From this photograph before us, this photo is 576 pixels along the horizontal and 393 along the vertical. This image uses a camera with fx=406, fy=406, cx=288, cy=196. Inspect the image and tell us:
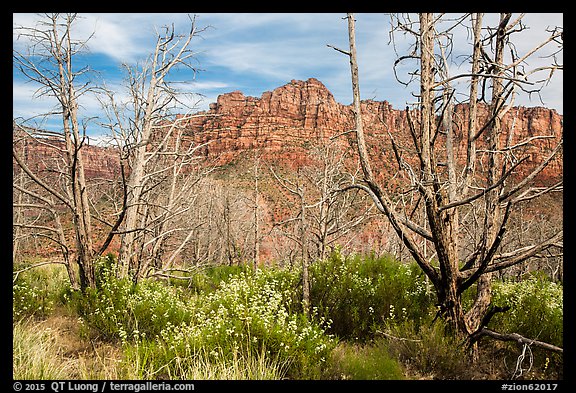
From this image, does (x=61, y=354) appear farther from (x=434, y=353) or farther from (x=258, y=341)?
(x=434, y=353)

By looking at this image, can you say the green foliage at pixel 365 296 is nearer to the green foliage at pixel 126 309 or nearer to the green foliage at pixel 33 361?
the green foliage at pixel 126 309

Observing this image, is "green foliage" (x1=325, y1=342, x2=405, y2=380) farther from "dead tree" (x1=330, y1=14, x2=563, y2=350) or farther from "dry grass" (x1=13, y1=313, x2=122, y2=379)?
"dry grass" (x1=13, y1=313, x2=122, y2=379)

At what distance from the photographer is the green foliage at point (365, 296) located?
22.3ft

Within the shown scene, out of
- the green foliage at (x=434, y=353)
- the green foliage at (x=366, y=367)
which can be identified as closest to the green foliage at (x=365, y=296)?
the green foliage at (x=434, y=353)

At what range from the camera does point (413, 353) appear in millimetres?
5461

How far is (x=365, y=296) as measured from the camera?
281 inches

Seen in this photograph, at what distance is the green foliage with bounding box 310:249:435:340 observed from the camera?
22.3 ft

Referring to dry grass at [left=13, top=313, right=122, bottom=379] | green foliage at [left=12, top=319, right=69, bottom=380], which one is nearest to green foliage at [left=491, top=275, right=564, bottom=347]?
dry grass at [left=13, top=313, right=122, bottom=379]

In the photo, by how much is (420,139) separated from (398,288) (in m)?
2.75
